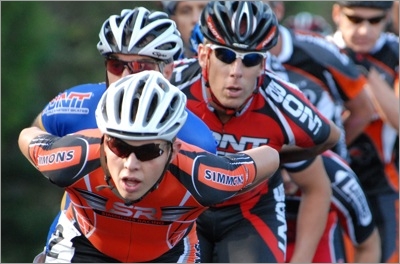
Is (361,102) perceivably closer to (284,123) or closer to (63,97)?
(284,123)

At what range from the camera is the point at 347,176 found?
38.5 ft

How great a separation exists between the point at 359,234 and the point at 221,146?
2.77 metres

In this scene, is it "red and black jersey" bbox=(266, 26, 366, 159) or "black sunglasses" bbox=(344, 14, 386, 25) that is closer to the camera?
"red and black jersey" bbox=(266, 26, 366, 159)

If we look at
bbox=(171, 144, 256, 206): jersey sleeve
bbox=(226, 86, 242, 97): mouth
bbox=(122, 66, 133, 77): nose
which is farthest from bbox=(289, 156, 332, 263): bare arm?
bbox=(171, 144, 256, 206): jersey sleeve

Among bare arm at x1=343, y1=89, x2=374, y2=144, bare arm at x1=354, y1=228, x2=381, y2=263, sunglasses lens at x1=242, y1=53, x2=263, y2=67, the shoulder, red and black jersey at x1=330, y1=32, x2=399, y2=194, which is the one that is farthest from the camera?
red and black jersey at x1=330, y1=32, x2=399, y2=194

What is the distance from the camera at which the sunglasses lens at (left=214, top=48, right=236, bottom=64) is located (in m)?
9.85

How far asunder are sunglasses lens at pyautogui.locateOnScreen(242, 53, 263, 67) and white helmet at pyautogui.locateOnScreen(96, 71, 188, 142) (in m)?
1.71

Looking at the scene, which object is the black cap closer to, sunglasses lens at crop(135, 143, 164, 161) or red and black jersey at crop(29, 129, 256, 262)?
red and black jersey at crop(29, 129, 256, 262)

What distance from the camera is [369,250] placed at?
41.0 ft

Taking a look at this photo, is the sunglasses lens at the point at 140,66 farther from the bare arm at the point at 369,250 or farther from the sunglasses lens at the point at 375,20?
the sunglasses lens at the point at 375,20

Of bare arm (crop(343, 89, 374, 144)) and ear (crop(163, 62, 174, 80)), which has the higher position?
ear (crop(163, 62, 174, 80))

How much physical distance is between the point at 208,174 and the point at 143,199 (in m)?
0.40

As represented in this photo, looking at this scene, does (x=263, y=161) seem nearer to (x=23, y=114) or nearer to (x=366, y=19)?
(x=366, y=19)

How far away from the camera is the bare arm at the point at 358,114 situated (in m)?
13.0
